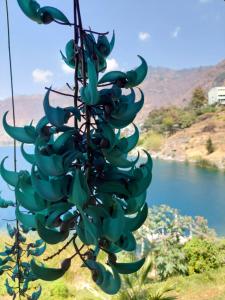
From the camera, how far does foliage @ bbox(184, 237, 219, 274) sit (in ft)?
20.4

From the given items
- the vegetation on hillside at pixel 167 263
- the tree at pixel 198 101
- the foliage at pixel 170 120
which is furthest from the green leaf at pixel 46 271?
the tree at pixel 198 101

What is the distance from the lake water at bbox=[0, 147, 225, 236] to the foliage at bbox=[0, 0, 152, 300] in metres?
10.5

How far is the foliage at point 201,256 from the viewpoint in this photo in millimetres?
6227

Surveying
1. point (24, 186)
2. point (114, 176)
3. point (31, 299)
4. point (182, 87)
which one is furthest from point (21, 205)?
point (182, 87)

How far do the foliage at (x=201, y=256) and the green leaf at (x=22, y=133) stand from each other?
616cm

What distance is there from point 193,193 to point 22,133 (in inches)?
746

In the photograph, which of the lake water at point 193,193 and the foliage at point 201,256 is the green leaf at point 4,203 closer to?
the foliage at point 201,256

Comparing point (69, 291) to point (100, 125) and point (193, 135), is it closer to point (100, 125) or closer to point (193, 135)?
point (100, 125)

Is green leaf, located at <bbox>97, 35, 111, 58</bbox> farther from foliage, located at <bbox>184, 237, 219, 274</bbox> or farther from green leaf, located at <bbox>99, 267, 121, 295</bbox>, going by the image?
foliage, located at <bbox>184, 237, 219, 274</bbox>

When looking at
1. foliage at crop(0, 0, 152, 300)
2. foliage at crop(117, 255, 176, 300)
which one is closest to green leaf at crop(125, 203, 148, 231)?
foliage at crop(0, 0, 152, 300)

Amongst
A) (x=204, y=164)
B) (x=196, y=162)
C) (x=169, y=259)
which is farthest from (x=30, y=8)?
(x=196, y=162)

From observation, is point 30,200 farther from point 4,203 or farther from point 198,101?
point 198,101

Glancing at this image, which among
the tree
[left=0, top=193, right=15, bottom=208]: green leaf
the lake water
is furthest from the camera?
the tree

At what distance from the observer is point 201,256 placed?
20.7 ft
